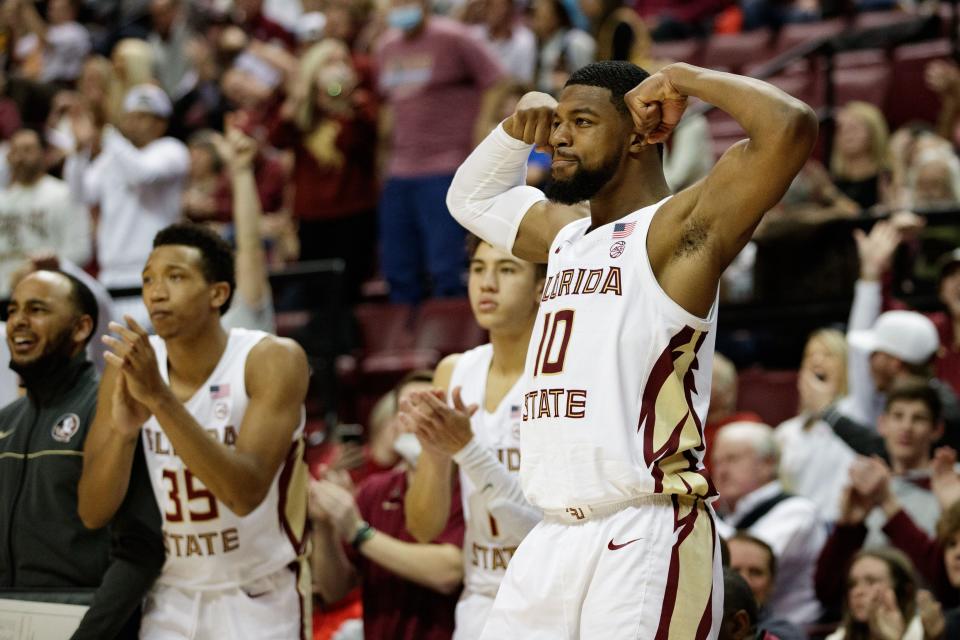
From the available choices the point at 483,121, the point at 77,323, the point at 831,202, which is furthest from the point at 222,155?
the point at 77,323

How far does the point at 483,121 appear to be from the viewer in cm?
950

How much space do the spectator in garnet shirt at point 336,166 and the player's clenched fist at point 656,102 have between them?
21.6 ft

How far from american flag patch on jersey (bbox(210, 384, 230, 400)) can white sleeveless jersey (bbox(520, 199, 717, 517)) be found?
1.55m

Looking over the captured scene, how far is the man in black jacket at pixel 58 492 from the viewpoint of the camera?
5.01m

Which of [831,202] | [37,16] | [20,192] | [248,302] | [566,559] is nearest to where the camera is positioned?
[566,559]

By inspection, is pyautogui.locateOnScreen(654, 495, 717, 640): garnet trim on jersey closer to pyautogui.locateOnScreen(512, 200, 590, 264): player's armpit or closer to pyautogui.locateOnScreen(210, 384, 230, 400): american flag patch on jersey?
pyautogui.locateOnScreen(512, 200, 590, 264): player's armpit

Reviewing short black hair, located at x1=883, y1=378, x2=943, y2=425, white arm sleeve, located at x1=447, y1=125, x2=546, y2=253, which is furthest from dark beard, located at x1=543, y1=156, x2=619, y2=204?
short black hair, located at x1=883, y1=378, x2=943, y2=425

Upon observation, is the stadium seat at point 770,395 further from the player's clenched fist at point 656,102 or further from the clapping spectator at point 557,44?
the player's clenched fist at point 656,102

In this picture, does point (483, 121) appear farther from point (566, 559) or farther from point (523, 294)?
point (566, 559)

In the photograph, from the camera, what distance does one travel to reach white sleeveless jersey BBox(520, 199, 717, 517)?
3820mm

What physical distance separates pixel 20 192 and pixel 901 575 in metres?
7.06

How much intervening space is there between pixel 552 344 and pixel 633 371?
0.86 feet

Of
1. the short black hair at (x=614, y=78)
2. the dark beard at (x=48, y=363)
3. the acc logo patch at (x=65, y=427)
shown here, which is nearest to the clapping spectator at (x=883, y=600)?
the short black hair at (x=614, y=78)

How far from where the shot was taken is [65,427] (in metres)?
5.23
